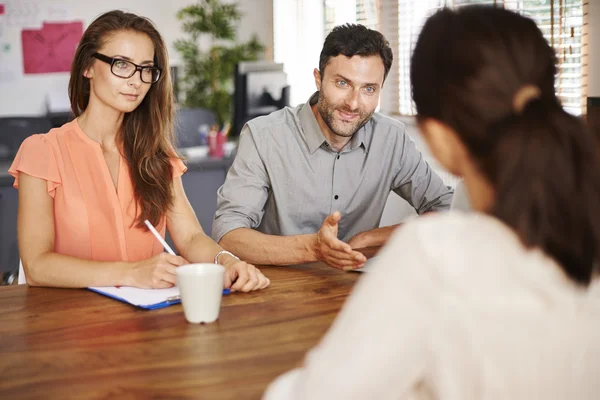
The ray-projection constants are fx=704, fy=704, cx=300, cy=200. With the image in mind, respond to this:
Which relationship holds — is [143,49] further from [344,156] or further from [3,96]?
[3,96]

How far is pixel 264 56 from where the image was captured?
23.8 feet

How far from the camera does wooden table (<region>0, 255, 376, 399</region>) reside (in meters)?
1.07

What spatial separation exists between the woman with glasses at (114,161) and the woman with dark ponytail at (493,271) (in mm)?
1038

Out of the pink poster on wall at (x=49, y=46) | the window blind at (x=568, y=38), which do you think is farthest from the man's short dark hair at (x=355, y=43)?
the pink poster on wall at (x=49, y=46)

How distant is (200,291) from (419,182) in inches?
50.1

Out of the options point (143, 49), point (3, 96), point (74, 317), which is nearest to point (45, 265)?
point (74, 317)

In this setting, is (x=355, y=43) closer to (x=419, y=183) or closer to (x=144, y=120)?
(x=419, y=183)

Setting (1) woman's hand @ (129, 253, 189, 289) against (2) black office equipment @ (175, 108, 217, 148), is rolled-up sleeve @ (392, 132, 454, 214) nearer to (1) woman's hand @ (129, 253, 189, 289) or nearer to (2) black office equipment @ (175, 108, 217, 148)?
(1) woman's hand @ (129, 253, 189, 289)

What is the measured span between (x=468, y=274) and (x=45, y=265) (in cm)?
119

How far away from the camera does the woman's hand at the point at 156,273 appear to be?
5.12ft

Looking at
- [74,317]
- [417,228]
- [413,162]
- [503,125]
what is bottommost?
[74,317]

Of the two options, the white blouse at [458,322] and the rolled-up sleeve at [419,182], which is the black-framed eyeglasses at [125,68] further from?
the white blouse at [458,322]

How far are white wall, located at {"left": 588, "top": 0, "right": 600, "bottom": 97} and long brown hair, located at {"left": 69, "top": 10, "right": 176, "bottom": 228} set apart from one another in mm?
1976

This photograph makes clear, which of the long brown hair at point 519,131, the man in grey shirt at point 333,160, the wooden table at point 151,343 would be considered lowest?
the wooden table at point 151,343
